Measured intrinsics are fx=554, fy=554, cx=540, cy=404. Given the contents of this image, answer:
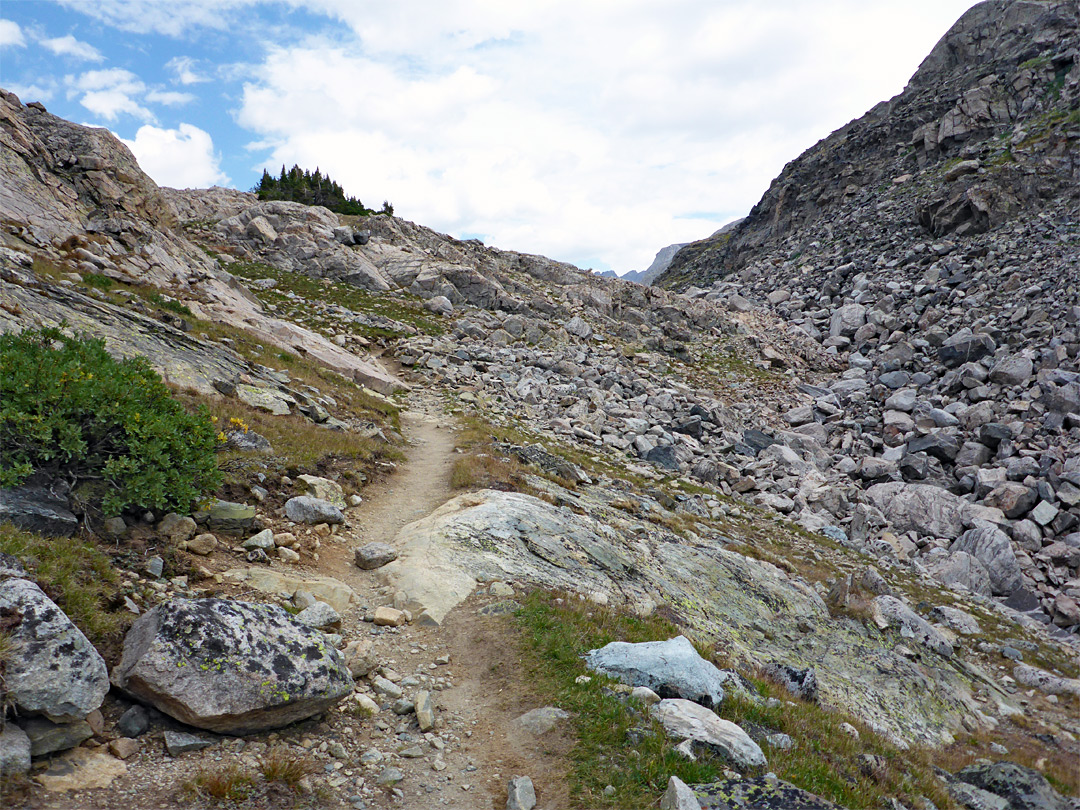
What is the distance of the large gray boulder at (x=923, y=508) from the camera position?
2319 centimetres

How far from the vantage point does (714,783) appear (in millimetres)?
5957

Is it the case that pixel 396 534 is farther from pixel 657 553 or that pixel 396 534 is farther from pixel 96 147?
pixel 96 147

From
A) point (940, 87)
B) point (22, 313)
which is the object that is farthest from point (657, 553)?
point (940, 87)

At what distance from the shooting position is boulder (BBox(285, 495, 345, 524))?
1105cm

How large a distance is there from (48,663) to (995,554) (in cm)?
2681

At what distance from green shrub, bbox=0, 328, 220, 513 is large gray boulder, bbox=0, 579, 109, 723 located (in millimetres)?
2631

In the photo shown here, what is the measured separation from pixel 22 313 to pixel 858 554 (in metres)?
27.0

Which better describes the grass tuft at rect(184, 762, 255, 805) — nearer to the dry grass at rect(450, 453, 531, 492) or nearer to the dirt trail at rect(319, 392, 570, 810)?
the dirt trail at rect(319, 392, 570, 810)

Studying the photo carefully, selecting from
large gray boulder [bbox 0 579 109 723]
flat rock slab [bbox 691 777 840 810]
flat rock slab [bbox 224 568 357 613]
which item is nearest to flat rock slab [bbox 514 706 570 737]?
flat rock slab [bbox 691 777 840 810]

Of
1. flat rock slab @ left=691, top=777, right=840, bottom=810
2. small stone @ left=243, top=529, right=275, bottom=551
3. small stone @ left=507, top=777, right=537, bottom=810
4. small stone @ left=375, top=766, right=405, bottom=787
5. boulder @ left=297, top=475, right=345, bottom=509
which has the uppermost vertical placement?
boulder @ left=297, top=475, right=345, bottom=509

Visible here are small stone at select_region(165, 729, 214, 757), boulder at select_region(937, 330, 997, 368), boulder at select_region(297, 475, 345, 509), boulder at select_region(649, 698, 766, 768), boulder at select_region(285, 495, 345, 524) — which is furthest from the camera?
boulder at select_region(937, 330, 997, 368)

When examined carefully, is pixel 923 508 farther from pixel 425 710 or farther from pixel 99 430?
pixel 99 430

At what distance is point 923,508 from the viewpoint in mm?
23938

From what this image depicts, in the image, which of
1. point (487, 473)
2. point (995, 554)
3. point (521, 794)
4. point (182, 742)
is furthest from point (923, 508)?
point (182, 742)
